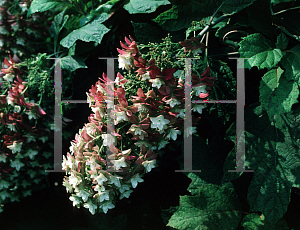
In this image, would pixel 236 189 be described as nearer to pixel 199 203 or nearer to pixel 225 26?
pixel 199 203

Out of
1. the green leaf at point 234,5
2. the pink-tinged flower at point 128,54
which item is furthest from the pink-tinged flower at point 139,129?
the green leaf at point 234,5

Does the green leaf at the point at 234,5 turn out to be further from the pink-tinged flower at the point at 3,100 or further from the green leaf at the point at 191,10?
the pink-tinged flower at the point at 3,100

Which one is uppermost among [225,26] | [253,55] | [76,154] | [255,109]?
[225,26]

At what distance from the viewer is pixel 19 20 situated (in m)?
1.61

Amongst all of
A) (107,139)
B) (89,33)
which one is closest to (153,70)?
(107,139)

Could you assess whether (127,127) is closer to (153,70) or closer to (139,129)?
(139,129)

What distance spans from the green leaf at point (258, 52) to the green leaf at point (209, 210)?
0.53 metres

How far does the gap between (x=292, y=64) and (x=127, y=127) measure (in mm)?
624

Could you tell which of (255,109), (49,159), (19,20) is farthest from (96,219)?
(19,20)

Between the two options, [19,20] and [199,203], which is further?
[19,20]

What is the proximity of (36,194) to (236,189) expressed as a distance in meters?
1.26

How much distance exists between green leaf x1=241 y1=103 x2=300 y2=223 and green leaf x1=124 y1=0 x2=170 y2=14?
1.93ft

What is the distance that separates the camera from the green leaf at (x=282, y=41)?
1.06 m

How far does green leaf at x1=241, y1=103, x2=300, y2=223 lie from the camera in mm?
1086
